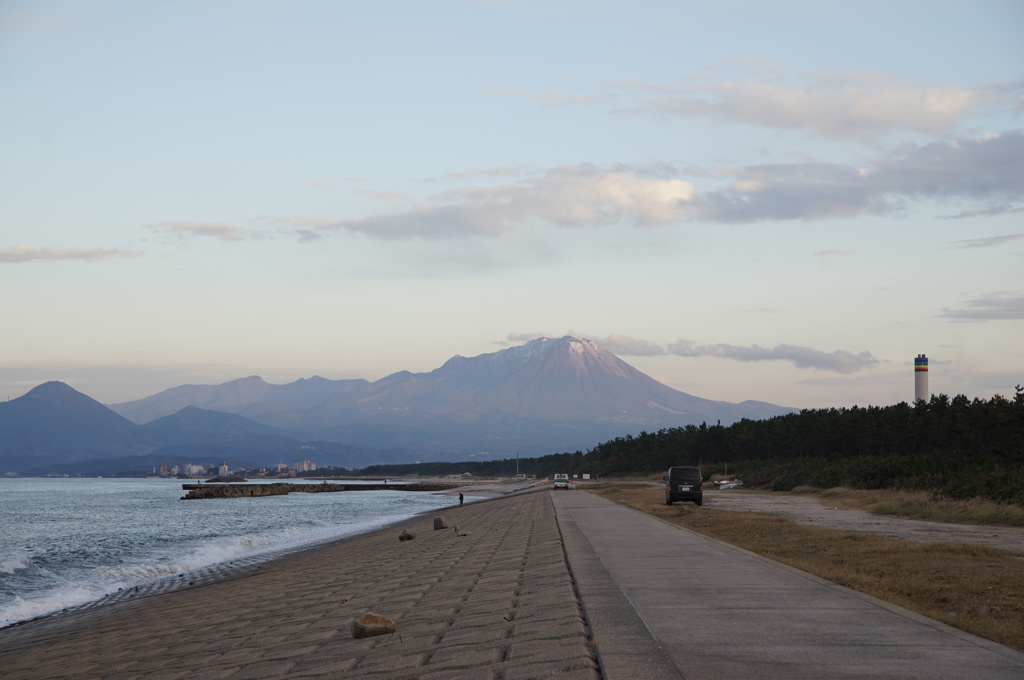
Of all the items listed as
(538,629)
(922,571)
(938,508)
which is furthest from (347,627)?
(938,508)

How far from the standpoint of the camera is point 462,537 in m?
28.7

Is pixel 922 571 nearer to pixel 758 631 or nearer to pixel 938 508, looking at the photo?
pixel 758 631

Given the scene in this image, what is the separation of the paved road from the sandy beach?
47cm

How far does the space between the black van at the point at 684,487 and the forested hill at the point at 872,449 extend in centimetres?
1084

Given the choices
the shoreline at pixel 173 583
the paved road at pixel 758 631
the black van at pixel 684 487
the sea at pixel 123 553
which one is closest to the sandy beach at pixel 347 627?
the paved road at pixel 758 631

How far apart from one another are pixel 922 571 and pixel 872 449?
8689cm

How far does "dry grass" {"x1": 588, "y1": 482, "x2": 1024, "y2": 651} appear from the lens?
413 inches

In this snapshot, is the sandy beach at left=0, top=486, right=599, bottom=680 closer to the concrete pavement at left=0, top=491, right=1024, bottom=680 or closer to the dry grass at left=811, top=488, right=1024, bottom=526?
the concrete pavement at left=0, top=491, right=1024, bottom=680

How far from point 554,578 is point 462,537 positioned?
51.3 feet

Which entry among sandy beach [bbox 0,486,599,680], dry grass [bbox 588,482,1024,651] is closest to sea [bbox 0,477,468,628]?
sandy beach [bbox 0,486,599,680]

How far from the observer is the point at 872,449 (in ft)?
313

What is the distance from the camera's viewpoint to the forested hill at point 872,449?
43.7 metres

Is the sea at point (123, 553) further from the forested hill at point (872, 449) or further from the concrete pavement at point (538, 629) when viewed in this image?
the forested hill at point (872, 449)

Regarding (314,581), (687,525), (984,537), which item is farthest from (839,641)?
(687,525)
